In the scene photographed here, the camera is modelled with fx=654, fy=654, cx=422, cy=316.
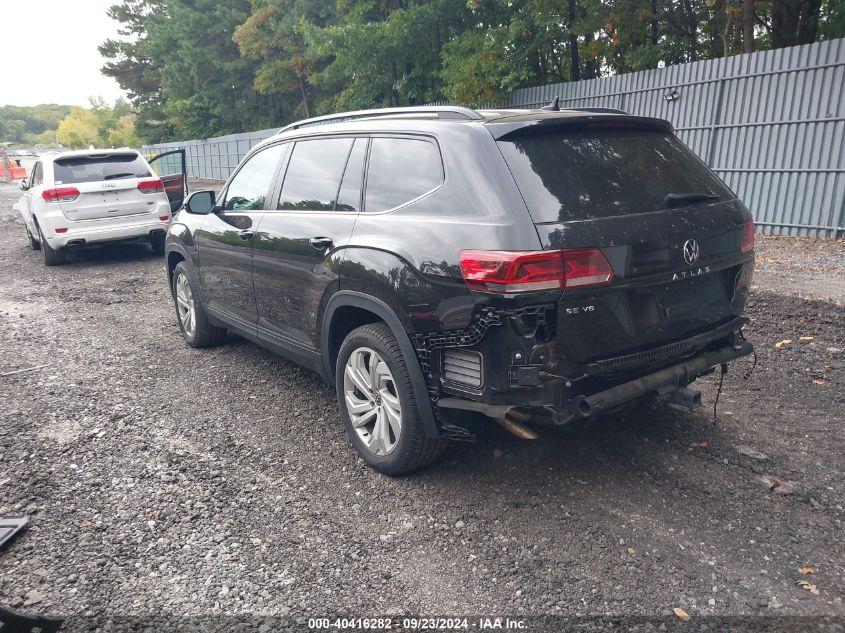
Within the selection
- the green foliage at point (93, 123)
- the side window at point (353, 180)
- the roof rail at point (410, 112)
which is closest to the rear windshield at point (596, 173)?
the roof rail at point (410, 112)

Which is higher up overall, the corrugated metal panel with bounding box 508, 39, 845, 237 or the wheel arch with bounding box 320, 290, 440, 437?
the corrugated metal panel with bounding box 508, 39, 845, 237

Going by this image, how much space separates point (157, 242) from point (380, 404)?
8884 mm

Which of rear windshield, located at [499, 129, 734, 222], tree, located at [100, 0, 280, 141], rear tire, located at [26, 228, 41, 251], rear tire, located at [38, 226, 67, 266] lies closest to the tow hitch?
rear windshield, located at [499, 129, 734, 222]

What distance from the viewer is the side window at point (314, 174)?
4.02m

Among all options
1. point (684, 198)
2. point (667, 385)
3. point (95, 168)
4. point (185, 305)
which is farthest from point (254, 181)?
point (95, 168)

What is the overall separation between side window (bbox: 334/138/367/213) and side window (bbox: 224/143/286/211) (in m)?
0.97

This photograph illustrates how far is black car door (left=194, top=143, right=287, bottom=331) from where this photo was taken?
15.6 feet

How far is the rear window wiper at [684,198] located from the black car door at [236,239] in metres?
2.70

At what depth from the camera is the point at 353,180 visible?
12.6 feet

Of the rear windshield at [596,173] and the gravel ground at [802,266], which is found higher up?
the rear windshield at [596,173]

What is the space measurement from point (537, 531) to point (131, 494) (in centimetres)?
219

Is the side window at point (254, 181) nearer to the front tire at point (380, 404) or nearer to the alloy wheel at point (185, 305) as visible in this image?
the alloy wheel at point (185, 305)

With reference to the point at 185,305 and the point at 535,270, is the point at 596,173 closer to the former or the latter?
the point at 535,270

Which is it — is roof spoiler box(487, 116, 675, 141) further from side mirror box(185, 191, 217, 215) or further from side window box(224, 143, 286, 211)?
side mirror box(185, 191, 217, 215)
